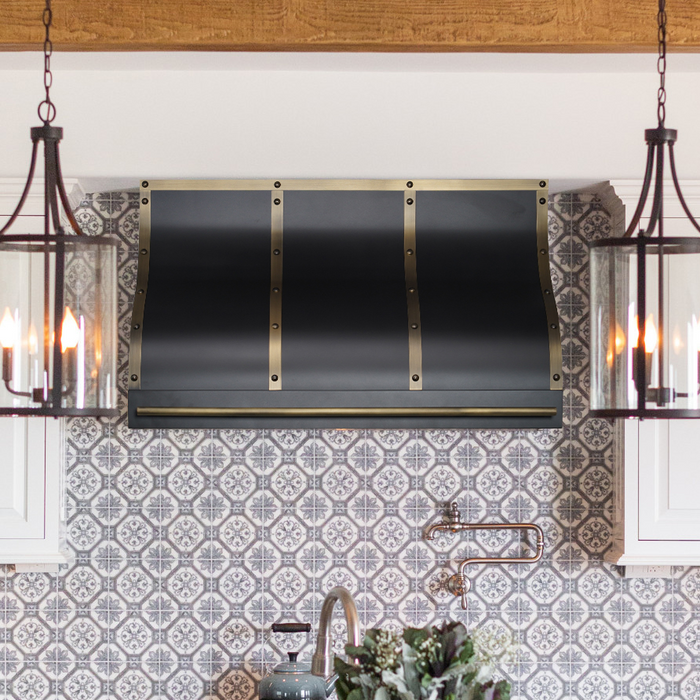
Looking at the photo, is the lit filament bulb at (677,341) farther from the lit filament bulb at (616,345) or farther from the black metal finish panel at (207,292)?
the black metal finish panel at (207,292)

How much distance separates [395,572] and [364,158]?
4.17ft

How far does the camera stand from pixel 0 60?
2.32m

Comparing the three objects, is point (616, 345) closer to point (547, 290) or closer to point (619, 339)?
point (619, 339)

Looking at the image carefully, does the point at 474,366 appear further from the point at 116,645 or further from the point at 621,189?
the point at 116,645

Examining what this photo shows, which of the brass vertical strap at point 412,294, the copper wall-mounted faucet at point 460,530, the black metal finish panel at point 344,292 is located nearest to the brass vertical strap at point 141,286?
the black metal finish panel at point 344,292

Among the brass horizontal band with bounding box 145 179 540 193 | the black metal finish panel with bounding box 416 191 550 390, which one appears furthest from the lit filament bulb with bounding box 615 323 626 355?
the brass horizontal band with bounding box 145 179 540 193

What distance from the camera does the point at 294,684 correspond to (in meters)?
2.36

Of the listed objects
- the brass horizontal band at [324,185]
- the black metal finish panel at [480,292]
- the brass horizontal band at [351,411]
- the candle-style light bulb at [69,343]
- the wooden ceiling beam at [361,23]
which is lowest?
the brass horizontal band at [351,411]

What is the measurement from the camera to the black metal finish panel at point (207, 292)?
2441 mm

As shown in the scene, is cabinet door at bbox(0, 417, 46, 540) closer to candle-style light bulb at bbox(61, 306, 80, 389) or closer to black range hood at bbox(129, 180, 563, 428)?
black range hood at bbox(129, 180, 563, 428)

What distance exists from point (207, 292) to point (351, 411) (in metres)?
0.55

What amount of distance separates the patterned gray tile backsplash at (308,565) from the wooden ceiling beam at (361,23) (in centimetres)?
100

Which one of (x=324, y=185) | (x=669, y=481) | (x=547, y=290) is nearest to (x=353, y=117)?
(x=324, y=185)

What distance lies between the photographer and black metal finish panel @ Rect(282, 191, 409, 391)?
2.44 m
